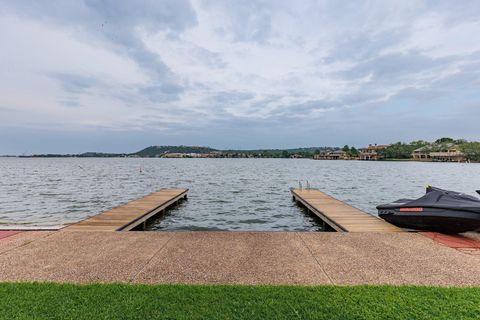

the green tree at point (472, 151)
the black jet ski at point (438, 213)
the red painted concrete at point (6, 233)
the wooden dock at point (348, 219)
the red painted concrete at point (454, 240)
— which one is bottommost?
the wooden dock at point (348, 219)

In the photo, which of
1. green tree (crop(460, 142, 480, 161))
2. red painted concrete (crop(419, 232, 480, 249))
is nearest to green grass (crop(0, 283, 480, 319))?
red painted concrete (crop(419, 232, 480, 249))

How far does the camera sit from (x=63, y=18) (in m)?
13.7

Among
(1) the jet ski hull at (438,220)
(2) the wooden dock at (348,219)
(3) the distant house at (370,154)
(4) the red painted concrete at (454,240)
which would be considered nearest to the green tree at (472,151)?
(3) the distant house at (370,154)

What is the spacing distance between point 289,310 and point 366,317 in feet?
2.85

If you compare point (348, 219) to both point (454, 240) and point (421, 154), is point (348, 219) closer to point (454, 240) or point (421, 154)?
point (454, 240)

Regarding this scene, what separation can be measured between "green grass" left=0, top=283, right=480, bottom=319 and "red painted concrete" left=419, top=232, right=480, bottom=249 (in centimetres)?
287

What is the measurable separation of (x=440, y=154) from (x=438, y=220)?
153 meters

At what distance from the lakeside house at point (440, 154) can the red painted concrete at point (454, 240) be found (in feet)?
487

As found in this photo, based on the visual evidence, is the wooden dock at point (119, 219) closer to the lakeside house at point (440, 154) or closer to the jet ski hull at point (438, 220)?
the jet ski hull at point (438, 220)

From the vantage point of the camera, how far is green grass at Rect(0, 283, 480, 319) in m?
3.30

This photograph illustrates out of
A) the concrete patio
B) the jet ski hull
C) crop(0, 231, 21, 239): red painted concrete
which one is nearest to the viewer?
the concrete patio

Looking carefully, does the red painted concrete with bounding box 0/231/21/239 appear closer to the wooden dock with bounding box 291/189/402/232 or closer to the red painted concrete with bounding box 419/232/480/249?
the wooden dock with bounding box 291/189/402/232

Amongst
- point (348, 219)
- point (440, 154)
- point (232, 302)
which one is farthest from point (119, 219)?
point (440, 154)

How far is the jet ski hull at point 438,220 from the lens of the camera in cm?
688
